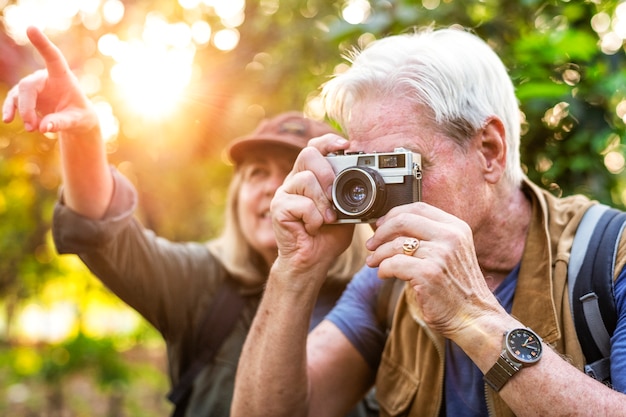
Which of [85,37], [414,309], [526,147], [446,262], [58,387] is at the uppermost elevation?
[85,37]

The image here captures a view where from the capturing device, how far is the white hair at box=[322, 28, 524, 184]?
2.02 m

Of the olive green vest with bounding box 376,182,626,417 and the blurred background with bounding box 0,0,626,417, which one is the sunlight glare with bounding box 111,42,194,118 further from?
the olive green vest with bounding box 376,182,626,417

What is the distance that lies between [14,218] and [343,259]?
19.4 feet

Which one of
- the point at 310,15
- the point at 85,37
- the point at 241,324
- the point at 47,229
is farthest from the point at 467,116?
the point at 47,229

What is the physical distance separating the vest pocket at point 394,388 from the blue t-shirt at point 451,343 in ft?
0.37

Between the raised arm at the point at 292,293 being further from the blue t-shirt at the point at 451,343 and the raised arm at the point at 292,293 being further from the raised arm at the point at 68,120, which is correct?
the raised arm at the point at 68,120

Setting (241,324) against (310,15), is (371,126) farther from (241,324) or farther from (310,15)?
(310,15)

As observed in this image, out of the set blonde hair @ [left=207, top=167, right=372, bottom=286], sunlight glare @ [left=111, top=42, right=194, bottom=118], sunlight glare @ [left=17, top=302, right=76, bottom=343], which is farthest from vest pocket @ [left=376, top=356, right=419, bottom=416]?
sunlight glare @ [left=17, top=302, right=76, bottom=343]

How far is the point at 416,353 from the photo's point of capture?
2.14 m

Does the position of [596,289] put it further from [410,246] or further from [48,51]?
[48,51]

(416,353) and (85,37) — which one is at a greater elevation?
(85,37)

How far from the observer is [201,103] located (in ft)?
17.2

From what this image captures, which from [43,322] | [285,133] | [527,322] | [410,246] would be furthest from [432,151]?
[43,322]

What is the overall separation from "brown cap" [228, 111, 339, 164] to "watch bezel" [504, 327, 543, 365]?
1.60 meters
